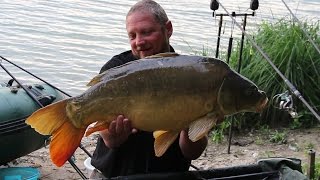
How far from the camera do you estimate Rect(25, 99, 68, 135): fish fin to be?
226cm

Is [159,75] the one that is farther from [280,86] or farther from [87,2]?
[87,2]

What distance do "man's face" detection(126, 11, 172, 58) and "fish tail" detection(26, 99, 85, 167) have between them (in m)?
0.46

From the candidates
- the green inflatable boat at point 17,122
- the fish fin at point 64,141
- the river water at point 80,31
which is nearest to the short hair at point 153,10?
the fish fin at point 64,141

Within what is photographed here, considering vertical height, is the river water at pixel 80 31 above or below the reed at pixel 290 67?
below

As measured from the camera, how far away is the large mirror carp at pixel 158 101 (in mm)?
2266

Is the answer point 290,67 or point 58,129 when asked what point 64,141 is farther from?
point 290,67

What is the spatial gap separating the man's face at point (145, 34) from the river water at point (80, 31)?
5.86m

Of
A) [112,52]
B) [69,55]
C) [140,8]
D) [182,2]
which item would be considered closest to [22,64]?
[69,55]

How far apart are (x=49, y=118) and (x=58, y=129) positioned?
0.06 m

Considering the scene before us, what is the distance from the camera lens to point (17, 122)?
17.0ft

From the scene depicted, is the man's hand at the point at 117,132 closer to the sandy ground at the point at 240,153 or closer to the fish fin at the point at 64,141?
the fish fin at the point at 64,141

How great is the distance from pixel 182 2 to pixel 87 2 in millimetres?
2208

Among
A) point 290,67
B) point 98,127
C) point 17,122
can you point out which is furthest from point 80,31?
point 98,127

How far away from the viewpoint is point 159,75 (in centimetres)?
231
